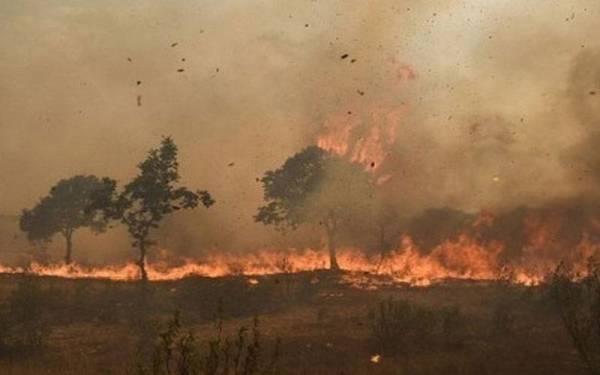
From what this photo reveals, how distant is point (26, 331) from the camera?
24.3 m

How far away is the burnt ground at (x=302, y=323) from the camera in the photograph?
18.4 metres

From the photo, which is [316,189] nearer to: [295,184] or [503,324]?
[295,184]

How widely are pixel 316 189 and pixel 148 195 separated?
20491mm

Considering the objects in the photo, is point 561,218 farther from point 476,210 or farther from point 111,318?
point 111,318

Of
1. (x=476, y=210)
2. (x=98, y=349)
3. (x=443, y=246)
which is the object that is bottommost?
(x=98, y=349)

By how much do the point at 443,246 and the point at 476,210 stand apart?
10328 mm

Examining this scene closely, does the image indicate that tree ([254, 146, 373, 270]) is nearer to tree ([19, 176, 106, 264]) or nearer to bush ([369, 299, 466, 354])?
tree ([19, 176, 106, 264])

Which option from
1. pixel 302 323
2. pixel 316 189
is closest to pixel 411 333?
pixel 302 323

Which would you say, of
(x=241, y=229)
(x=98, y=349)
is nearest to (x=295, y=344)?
(x=98, y=349)

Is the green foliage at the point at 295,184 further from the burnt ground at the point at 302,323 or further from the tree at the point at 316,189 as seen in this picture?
the burnt ground at the point at 302,323

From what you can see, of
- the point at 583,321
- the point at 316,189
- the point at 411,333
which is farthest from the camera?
the point at 316,189

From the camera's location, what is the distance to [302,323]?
28.0m

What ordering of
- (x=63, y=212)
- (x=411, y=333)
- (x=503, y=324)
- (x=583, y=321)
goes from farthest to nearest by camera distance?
(x=63, y=212) < (x=503, y=324) < (x=411, y=333) < (x=583, y=321)

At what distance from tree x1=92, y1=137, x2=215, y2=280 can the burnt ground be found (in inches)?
163
